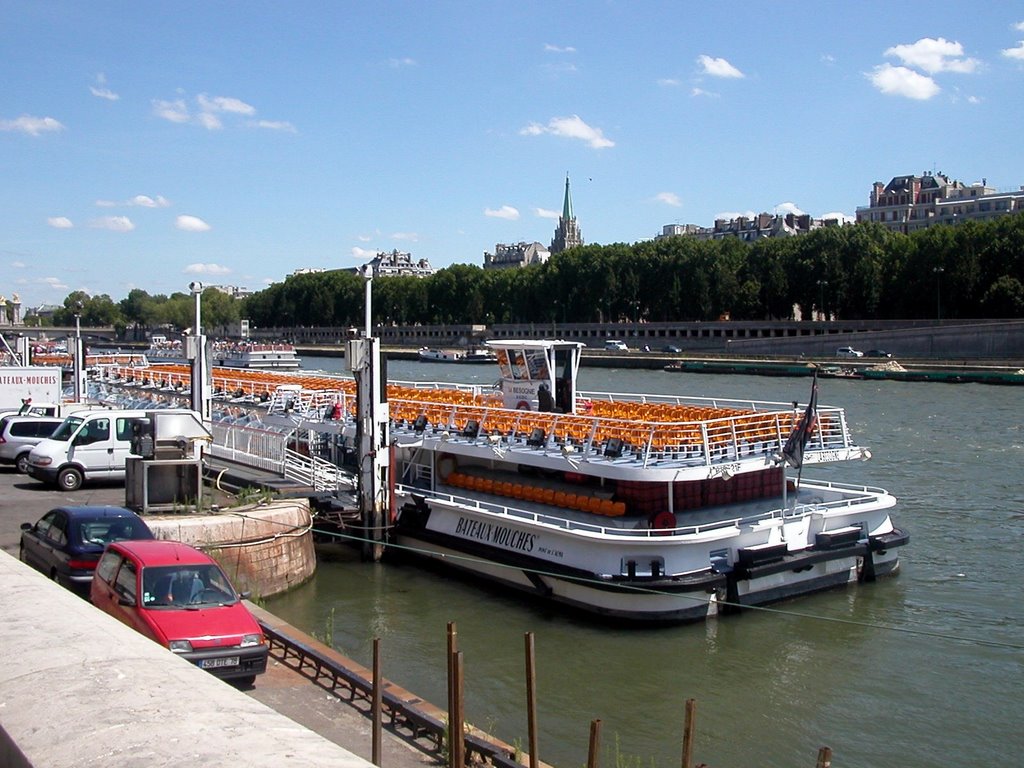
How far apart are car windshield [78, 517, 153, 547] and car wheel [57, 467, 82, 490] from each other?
9.12 meters

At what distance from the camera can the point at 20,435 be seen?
25859mm

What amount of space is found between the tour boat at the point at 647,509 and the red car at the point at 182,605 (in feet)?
20.7

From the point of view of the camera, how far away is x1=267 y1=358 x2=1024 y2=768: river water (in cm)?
1224

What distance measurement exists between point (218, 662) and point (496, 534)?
8919mm

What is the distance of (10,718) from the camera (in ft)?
17.8

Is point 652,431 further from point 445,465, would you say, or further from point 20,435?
point 20,435

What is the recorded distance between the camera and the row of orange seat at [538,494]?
57.9ft

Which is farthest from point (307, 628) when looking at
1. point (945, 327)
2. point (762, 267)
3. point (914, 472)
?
point (762, 267)

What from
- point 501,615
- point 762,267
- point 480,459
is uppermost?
point 762,267

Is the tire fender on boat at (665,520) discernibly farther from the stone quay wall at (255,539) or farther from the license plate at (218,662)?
the license plate at (218,662)

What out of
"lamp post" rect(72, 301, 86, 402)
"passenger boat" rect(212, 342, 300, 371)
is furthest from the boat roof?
Answer: "passenger boat" rect(212, 342, 300, 371)

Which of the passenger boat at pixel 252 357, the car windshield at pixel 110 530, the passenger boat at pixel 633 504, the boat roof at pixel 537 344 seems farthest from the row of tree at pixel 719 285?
the car windshield at pixel 110 530

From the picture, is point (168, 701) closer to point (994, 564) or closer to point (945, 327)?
point (994, 564)

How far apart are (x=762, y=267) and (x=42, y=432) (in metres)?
96.7
